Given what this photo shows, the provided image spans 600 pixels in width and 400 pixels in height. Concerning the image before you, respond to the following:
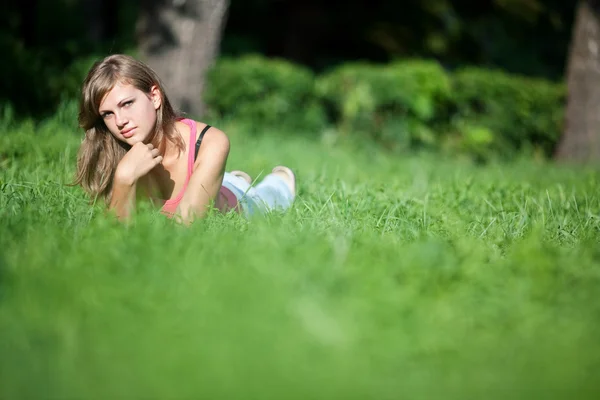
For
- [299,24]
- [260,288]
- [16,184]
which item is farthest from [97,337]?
[299,24]

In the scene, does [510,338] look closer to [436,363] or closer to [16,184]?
[436,363]

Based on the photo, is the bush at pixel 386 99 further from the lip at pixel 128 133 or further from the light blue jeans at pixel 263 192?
the lip at pixel 128 133

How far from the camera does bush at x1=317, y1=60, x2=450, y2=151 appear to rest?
9453 millimetres

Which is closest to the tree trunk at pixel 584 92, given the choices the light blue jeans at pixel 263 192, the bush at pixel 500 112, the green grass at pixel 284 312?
the bush at pixel 500 112

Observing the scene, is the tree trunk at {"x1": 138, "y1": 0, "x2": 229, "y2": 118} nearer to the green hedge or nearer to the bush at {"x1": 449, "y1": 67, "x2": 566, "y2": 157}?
the green hedge

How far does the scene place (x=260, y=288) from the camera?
7.53 ft

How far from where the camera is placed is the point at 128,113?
3805mm

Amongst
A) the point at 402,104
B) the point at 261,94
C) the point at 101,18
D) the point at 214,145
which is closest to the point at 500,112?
the point at 402,104

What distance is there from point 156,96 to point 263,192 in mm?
967

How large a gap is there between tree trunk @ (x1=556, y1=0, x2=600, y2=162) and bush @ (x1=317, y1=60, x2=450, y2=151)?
2018 mm

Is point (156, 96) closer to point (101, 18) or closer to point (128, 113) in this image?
point (128, 113)

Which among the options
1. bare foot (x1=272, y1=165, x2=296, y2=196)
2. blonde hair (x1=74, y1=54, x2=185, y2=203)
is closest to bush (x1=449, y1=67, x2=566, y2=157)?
bare foot (x1=272, y1=165, x2=296, y2=196)

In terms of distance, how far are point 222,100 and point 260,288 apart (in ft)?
22.9

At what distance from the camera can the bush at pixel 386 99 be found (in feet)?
31.0
